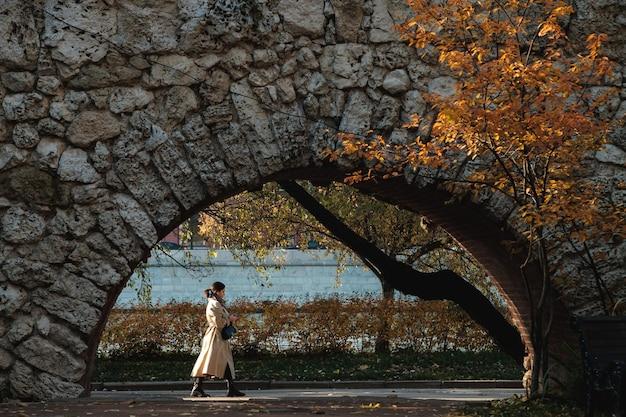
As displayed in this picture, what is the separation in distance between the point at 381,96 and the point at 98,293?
8.96 ft

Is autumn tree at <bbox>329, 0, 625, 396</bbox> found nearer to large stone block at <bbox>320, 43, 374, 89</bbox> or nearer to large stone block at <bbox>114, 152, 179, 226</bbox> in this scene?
large stone block at <bbox>320, 43, 374, 89</bbox>

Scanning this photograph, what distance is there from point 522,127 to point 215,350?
19.4ft

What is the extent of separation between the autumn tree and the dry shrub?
1034 centimetres

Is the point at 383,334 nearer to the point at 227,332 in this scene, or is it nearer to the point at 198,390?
the point at 198,390

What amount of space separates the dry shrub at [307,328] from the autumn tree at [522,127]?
10.3 m

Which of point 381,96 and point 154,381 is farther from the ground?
point 381,96

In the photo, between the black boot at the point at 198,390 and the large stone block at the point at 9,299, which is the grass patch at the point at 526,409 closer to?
the large stone block at the point at 9,299

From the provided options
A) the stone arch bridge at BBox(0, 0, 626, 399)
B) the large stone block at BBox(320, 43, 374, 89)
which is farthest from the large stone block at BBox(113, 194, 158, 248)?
the large stone block at BBox(320, 43, 374, 89)

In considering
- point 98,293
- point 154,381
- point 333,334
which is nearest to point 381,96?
point 98,293

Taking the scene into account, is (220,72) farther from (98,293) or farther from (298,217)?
(298,217)

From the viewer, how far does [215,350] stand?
13.7 metres

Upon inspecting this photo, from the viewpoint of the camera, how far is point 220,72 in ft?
32.3

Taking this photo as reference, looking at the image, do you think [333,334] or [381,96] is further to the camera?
[333,334]

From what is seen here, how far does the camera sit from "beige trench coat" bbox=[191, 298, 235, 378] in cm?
1362
